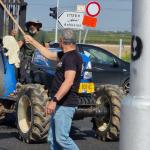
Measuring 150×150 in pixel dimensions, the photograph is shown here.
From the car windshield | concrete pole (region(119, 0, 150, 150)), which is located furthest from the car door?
concrete pole (region(119, 0, 150, 150))

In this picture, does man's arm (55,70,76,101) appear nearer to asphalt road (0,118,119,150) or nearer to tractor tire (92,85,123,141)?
asphalt road (0,118,119,150)

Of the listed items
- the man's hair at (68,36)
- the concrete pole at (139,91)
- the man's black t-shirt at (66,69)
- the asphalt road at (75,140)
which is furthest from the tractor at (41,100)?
the concrete pole at (139,91)

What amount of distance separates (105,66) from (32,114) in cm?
895

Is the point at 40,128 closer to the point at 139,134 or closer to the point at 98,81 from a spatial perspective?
the point at 139,134

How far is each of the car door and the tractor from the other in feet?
23.4

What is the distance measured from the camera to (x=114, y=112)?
9516 mm

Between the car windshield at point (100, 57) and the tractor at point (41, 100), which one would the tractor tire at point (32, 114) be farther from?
the car windshield at point (100, 57)

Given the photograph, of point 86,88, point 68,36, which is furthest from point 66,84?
point 86,88

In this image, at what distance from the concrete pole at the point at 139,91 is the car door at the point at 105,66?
548 inches

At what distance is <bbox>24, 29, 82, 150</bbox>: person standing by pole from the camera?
645 cm

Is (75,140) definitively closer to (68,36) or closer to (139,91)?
(68,36)

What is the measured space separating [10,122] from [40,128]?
2.85 m

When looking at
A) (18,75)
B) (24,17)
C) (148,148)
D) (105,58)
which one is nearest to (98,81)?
(105,58)

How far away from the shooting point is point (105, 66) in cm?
1791
